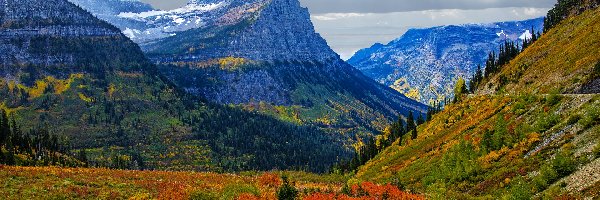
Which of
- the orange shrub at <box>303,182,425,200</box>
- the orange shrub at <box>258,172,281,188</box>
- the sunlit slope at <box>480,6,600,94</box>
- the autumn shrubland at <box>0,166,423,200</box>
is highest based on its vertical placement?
the sunlit slope at <box>480,6,600,94</box>

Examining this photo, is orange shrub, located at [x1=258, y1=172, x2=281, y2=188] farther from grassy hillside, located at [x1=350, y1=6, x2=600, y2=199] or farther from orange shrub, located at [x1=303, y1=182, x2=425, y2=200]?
grassy hillside, located at [x1=350, y1=6, x2=600, y2=199]

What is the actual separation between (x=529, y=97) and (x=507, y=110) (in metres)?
6.94

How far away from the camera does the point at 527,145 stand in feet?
225

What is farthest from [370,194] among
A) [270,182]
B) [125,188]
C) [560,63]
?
[560,63]

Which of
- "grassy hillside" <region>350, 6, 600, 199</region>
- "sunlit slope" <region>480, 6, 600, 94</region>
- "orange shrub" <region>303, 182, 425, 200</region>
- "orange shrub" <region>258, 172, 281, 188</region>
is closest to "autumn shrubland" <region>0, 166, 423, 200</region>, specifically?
"orange shrub" <region>303, 182, 425, 200</region>

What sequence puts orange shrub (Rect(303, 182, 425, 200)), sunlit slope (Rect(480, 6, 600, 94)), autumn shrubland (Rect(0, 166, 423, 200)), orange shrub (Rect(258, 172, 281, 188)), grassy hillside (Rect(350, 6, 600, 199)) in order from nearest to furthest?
grassy hillside (Rect(350, 6, 600, 199)), autumn shrubland (Rect(0, 166, 423, 200)), orange shrub (Rect(303, 182, 425, 200)), orange shrub (Rect(258, 172, 281, 188)), sunlit slope (Rect(480, 6, 600, 94))

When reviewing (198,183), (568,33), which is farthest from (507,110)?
(568,33)

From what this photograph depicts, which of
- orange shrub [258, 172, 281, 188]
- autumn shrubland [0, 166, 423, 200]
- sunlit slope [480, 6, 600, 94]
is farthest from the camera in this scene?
sunlit slope [480, 6, 600, 94]

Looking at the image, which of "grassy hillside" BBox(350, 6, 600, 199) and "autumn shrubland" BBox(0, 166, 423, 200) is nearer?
"grassy hillside" BBox(350, 6, 600, 199)

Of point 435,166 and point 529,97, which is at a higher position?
point 529,97

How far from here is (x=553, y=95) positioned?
81562 millimetres

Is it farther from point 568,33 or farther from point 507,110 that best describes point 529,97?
point 568,33

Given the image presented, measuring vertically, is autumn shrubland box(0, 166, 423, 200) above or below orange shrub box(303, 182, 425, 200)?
above

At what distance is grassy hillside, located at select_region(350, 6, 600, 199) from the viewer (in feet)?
170
